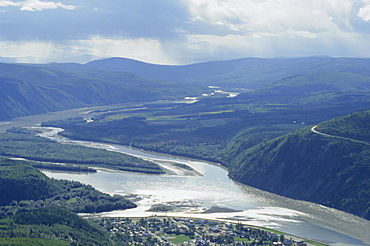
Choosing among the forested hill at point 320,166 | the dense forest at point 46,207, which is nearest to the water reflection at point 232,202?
the forested hill at point 320,166

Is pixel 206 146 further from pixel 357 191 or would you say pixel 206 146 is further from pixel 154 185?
pixel 357 191

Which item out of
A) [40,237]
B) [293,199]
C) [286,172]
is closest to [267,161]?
[286,172]

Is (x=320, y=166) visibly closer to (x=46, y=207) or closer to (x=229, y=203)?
(x=229, y=203)

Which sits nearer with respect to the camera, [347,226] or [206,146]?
[347,226]

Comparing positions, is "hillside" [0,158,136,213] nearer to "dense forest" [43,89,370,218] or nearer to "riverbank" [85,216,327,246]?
"riverbank" [85,216,327,246]

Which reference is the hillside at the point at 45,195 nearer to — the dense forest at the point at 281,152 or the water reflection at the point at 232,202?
the water reflection at the point at 232,202

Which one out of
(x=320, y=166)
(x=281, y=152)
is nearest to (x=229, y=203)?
(x=320, y=166)

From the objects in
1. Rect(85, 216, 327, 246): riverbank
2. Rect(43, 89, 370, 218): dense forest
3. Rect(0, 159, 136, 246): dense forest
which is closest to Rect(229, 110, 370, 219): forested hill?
Rect(43, 89, 370, 218): dense forest
